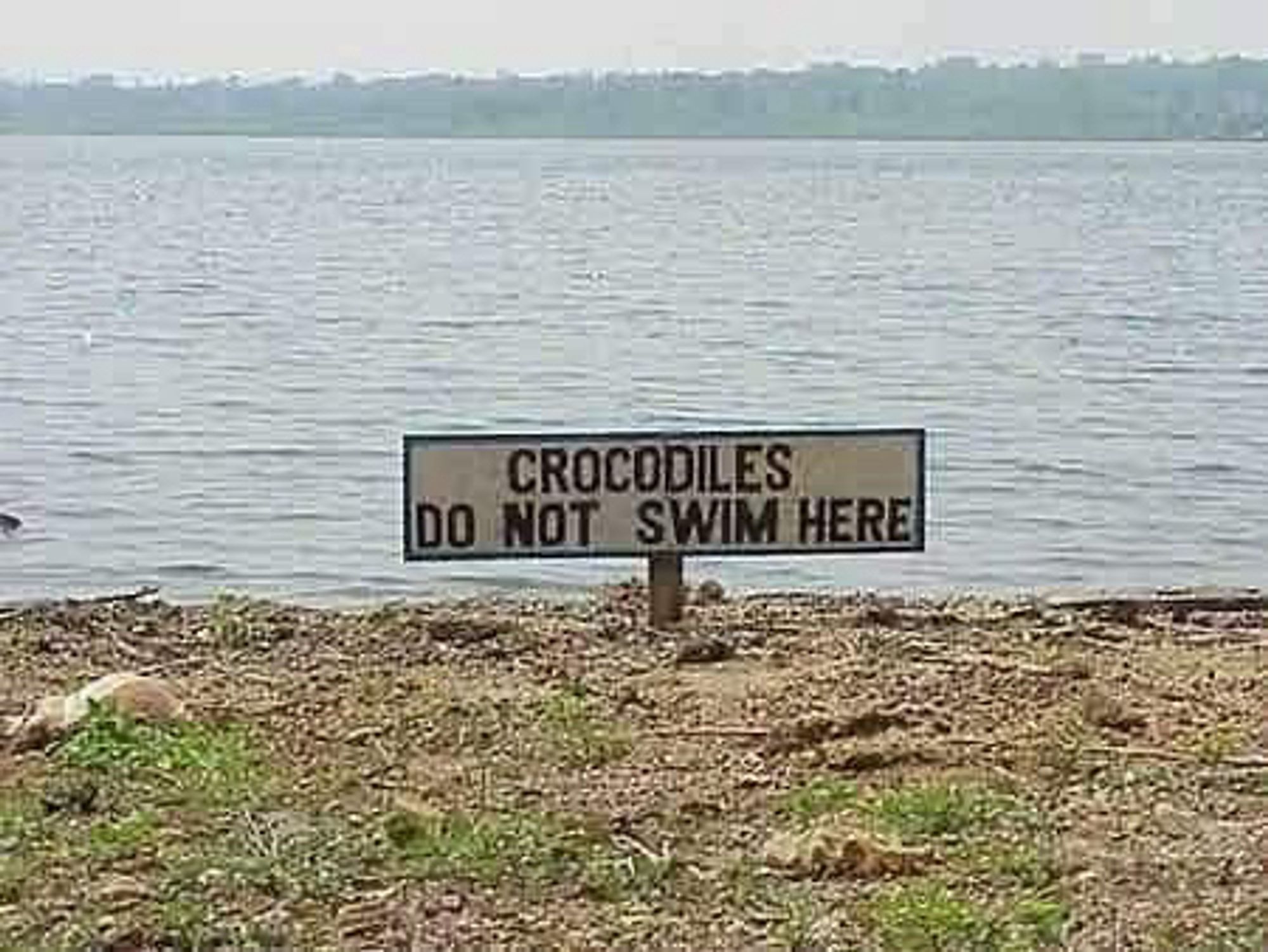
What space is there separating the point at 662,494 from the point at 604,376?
19.8 meters

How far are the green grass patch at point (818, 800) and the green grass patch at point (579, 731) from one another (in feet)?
2.12

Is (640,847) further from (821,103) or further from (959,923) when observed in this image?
(821,103)

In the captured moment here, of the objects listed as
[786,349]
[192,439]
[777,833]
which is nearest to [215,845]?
[777,833]

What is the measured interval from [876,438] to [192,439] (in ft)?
45.7

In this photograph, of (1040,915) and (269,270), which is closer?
(1040,915)

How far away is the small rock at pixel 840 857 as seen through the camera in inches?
284

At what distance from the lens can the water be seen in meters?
18.3

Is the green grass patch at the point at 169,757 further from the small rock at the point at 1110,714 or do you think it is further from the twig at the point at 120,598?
the twig at the point at 120,598

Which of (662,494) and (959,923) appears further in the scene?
(662,494)

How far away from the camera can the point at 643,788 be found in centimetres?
825

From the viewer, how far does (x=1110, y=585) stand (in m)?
17.2

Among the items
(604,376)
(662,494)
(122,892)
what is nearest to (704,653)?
(662,494)

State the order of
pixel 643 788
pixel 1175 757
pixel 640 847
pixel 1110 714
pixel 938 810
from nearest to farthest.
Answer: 1. pixel 640 847
2. pixel 938 810
3. pixel 643 788
4. pixel 1175 757
5. pixel 1110 714

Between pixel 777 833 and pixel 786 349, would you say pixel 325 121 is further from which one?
pixel 777 833
